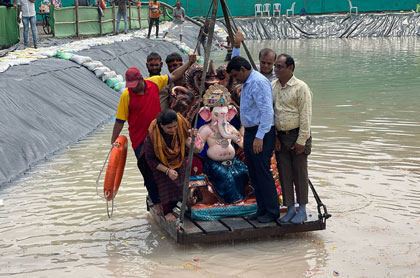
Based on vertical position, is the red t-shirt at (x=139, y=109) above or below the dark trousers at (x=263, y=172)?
above

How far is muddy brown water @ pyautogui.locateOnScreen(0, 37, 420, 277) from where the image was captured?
5.73 m

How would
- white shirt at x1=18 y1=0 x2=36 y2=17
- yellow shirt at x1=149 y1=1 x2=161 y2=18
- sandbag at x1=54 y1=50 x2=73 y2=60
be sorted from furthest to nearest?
1. yellow shirt at x1=149 y1=1 x2=161 y2=18
2. white shirt at x1=18 y1=0 x2=36 y2=17
3. sandbag at x1=54 y1=50 x2=73 y2=60

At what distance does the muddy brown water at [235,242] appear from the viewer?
18.8ft

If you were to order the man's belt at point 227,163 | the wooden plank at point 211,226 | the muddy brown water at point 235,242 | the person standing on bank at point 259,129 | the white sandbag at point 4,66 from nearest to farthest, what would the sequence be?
the muddy brown water at point 235,242 → the person standing on bank at point 259,129 → the wooden plank at point 211,226 → the man's belt at point 227,163 → the white sandbag at point 4,66

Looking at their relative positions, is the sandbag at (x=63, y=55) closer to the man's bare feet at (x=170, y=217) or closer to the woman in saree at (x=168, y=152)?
the woman in saree at (x=168, y=152)

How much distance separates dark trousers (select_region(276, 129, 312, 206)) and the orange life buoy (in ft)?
5.50

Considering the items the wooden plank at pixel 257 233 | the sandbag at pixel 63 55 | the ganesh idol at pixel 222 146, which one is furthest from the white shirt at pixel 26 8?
the wooden plank at pixel 257 233

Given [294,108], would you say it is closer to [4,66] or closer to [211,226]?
[211,226]

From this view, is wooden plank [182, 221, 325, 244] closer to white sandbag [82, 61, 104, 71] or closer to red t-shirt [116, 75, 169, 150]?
red t-shirt [116, 75, 169, 150]

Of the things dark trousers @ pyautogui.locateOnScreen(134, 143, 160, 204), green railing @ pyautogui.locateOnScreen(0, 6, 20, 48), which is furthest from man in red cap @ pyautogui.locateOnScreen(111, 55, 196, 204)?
green railing @ pyautogui.locateOnScreen(0, 6, 20, 48)

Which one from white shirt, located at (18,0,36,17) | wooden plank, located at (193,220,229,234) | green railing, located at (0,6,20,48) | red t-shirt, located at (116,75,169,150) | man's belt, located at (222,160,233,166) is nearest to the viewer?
wooden plank, located at (193,220,229,234)

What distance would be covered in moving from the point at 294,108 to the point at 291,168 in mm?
623

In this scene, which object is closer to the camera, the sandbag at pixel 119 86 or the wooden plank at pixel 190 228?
the wooden plank at pixel 190 228

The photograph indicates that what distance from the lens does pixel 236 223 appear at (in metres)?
6.24
